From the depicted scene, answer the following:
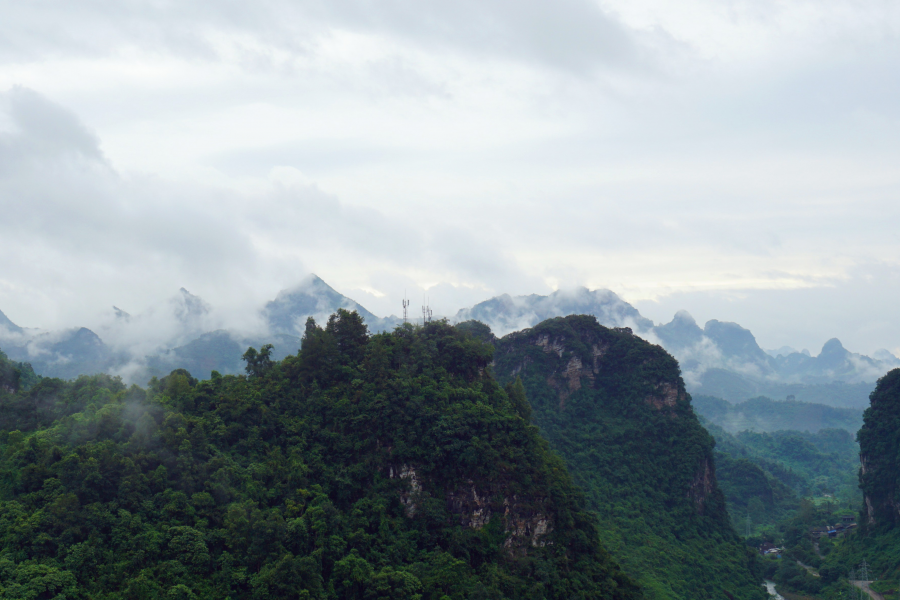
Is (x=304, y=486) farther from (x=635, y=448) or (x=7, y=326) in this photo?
(x=7, y=326)

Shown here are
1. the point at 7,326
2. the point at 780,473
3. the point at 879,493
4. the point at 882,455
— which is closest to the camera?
the point at 879,493

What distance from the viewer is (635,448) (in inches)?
2430

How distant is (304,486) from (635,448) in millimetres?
36524

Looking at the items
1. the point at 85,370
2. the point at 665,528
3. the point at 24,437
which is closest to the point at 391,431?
the point at 24,437

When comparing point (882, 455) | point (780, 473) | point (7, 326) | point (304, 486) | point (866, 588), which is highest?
point (7, 326)

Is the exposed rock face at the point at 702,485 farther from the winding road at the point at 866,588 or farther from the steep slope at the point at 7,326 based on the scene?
the steep slope at the point at 7,326

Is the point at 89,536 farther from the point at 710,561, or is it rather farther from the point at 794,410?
the point at 794,410

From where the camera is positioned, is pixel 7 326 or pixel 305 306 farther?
pixel 305 306

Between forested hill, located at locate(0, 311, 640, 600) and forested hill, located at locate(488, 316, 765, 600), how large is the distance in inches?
547

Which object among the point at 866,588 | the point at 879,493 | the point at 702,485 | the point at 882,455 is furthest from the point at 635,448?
the point at 882,455

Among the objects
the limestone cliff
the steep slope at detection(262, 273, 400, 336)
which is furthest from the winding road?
the steep slope at detection(262, 273, 400, 336)

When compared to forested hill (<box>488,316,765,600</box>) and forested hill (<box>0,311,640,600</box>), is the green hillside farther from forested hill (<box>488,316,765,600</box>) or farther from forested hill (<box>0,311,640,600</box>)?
forested hill (<box>0,311,640,600</box>)

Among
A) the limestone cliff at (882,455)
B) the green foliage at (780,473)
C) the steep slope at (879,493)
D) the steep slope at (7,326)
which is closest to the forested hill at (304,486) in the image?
the steep slope at (879,493)

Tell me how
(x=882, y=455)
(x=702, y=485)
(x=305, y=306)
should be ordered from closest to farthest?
(x=882, y=455) < (x=702, y=485) < (x=305, y=306)
